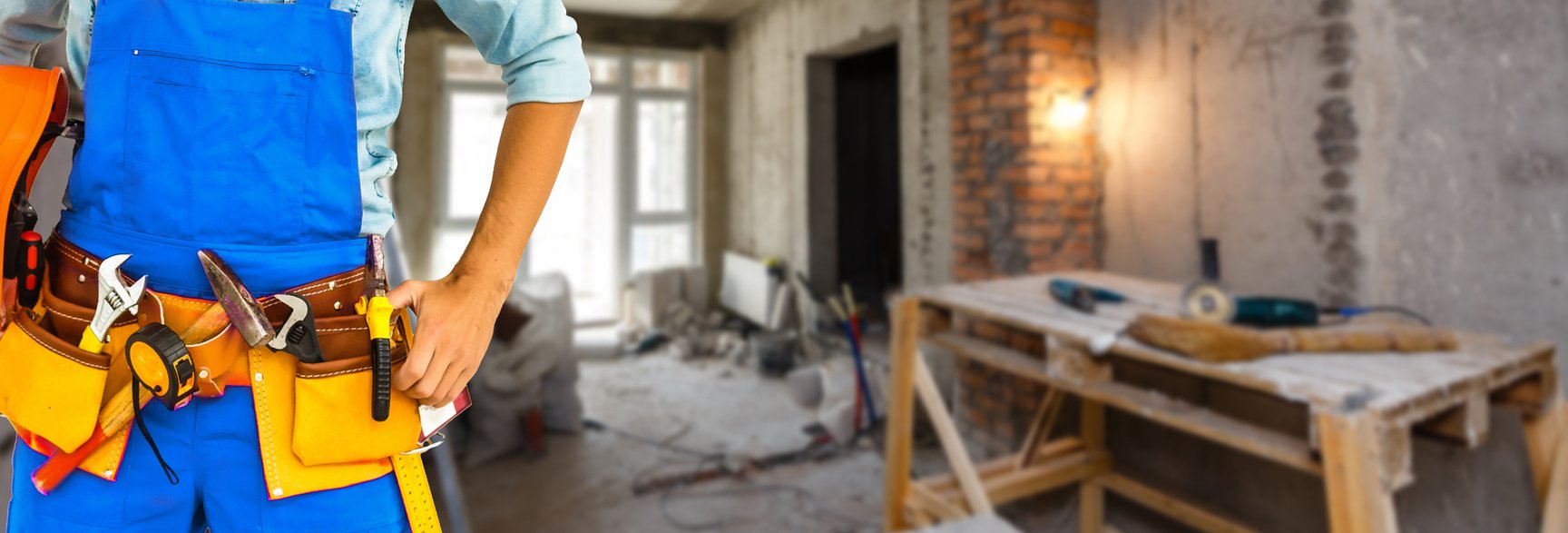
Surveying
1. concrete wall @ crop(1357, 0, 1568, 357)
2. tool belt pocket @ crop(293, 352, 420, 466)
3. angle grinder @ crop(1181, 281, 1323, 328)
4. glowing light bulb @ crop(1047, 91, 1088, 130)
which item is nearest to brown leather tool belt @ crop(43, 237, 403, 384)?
tool belt pocket @ crop(293, 352, 420, 466)

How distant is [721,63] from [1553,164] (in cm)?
616

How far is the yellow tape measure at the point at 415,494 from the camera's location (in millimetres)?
669

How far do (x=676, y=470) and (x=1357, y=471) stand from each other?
9.28ft

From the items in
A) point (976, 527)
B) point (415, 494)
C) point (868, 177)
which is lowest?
point (976, 527)

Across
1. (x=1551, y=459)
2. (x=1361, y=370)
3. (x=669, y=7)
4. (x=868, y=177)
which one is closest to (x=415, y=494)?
(x=1361, y=370)

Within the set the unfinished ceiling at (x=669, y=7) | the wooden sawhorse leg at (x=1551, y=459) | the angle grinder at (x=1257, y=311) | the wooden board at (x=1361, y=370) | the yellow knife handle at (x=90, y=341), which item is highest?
the unfinished ceiling at (x=669, y=7)

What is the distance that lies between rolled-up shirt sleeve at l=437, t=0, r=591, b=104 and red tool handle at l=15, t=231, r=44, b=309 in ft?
1.19

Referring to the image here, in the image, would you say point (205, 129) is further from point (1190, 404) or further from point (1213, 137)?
point (1213, 137)

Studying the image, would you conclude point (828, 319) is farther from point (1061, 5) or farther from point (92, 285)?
point (92, 285)

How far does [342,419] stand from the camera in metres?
0.63

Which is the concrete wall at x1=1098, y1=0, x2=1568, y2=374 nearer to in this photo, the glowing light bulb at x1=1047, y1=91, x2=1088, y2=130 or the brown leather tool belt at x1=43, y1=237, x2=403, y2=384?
the glowing light bulb at x1=1047, y1=91, x2=1088, y2=130

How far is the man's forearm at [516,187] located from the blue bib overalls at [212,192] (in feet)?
0.35

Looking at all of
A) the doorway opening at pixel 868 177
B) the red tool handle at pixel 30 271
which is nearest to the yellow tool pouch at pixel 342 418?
the red tool handle at pixel 30 271

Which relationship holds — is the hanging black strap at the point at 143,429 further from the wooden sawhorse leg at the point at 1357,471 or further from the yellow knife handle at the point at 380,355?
the wooden sawhorse leg at the point at 1357,471
